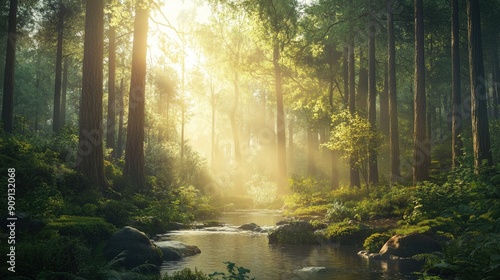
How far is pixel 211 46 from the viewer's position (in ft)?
140

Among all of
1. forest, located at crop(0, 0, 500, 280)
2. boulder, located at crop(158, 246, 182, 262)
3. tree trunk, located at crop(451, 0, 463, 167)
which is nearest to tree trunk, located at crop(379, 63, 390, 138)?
forest, located at crop(0, 0, 500, 280)

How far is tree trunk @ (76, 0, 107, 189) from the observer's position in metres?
17.4

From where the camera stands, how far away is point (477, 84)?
1725 centimetres

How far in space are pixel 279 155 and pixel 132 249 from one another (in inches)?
909

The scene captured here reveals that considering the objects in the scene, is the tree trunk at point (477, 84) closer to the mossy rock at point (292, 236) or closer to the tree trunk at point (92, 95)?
the mossy rock at point (292, 236)

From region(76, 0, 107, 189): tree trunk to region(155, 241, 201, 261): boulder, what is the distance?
244 inches

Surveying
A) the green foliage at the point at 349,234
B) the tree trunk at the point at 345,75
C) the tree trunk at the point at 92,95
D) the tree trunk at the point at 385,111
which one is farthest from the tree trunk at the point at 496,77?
the tree trunk at the point at 92,95

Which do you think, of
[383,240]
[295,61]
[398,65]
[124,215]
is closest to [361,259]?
[383,240]

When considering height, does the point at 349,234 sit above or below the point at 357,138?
below

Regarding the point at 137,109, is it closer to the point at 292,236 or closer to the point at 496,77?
the point at 292,236

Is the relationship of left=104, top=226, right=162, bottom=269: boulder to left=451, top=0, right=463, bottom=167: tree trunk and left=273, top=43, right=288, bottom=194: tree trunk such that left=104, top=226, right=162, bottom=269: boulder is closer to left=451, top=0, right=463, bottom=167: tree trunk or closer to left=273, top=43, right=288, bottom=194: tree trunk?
left=451, top=0, right=463, bottom=167: tree trunk

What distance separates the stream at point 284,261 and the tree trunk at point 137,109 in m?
5.79

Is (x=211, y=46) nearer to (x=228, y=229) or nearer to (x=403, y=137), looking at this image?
(x=403, y=137)

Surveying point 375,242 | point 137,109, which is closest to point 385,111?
point 137,109
